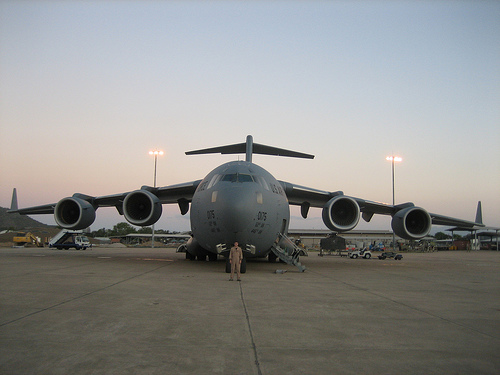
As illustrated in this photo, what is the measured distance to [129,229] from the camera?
121 metres

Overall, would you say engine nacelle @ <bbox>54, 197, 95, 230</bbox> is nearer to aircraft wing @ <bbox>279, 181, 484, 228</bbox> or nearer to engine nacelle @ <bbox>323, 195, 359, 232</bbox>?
aircraft wing @ <bbox>279, 181, 484, 228</bbox>

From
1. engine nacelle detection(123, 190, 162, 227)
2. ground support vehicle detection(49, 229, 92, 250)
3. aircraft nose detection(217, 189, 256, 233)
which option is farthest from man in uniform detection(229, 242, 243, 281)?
ground support vehicle detection(49, 229, 92, 250)

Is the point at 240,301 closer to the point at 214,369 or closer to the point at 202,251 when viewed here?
the point at 214,369

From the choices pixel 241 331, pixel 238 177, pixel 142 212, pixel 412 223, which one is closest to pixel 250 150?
pixel 142 212

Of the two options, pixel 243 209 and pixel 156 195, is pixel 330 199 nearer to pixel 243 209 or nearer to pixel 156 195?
pixel 243 209

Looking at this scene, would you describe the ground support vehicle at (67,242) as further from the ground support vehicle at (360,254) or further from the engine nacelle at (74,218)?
the ground support vehicle at (360,254)

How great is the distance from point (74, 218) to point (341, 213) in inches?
476

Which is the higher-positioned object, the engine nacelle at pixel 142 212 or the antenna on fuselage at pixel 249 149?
the antenna on fuselage at pixel 249 149

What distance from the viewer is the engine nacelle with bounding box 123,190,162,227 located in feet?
52.5

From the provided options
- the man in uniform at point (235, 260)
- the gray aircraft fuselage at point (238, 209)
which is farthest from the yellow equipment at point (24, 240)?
the man in uniform at point (235, 260)

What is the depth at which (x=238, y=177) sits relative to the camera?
1167 cm

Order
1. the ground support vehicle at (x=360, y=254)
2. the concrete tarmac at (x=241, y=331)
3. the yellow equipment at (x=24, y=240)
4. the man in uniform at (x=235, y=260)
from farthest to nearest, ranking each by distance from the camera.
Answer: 1. the yellow equipment at (x=24, y=240)
2. the ground support vehicle at (x=360, y=254)
3. the man in uniform at (x=235, y=260)
4. the concrete tarmac at (x=241, y=331)

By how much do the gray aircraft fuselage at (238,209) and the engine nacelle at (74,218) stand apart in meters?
6.82

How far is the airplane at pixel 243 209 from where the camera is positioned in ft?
36.0
